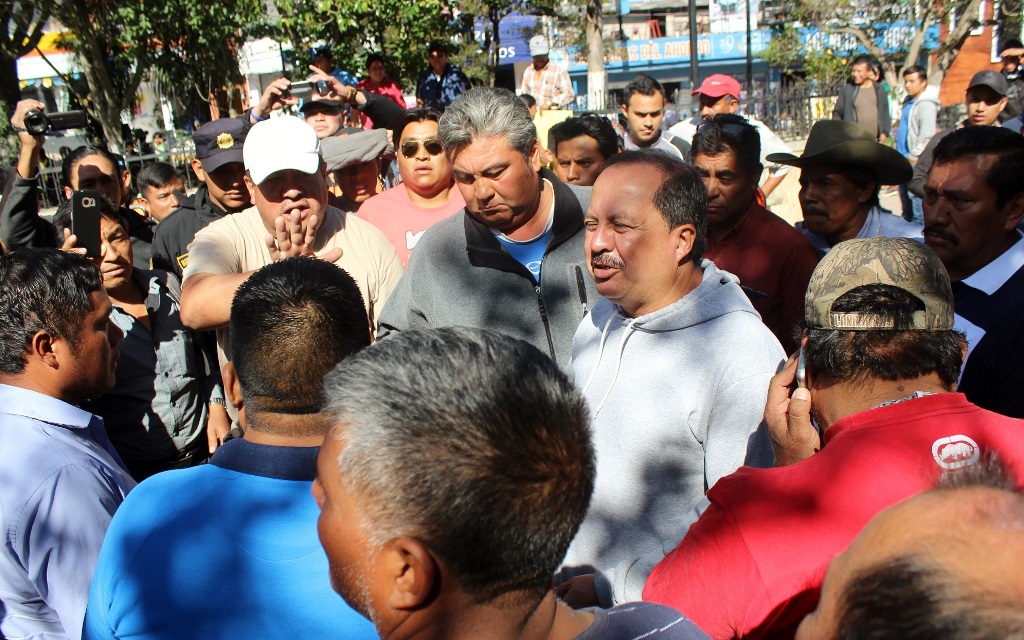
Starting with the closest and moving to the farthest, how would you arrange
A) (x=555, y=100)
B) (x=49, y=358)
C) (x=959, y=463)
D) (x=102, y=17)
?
(x=959, y=463) < (x=49, y=358) < (x=555, y=100) < (x=102, y=17)

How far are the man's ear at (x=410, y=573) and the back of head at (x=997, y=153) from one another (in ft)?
9.20

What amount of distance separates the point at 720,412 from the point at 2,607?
2126mm

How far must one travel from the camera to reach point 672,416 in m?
2.26

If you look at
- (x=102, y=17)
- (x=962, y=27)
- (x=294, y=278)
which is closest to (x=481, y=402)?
(x=294, y=278)

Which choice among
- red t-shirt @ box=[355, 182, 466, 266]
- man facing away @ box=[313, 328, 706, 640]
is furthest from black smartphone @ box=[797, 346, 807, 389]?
red t-shirt @ box=[355, 182, 466, 266]

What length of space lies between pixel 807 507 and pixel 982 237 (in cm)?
196

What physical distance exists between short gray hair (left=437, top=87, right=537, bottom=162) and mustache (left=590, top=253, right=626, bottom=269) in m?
0.88

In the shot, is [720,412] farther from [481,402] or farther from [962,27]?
[962,27]

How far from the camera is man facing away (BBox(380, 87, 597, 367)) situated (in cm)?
319

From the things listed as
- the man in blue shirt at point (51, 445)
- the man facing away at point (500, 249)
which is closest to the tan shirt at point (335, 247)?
the man facing away at point (500, 249)

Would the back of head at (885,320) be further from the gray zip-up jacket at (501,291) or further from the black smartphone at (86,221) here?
the black smartphone at (86,221)

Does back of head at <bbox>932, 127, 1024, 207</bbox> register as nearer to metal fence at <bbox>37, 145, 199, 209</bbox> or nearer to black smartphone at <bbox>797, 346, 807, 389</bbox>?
black smartphone at <bbox>797, 346, 807, 389</bbox>

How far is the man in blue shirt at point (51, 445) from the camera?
2158 mm

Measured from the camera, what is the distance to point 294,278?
6.35 ft
